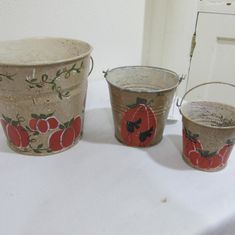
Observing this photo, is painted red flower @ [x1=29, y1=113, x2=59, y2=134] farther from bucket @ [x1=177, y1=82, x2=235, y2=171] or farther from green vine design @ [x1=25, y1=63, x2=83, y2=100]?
bucket @ [x1=177, y1=82, x2=235, y2=171]

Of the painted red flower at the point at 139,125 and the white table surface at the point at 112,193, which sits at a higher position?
the painted red flower at the point at 139,125

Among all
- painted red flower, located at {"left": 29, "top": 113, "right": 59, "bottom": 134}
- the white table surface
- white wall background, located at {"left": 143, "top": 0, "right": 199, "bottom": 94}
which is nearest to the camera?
the white table surface

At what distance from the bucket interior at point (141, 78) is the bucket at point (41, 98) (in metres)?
0.09

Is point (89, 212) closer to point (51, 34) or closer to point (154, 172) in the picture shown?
point (154, 172)

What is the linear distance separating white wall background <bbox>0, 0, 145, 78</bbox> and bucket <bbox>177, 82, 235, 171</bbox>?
43 centimetres

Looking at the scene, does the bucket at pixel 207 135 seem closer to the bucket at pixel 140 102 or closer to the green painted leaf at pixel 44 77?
the bucket at pixel 140 102

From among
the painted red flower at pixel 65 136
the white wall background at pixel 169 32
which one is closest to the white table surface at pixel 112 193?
the painted red flower at pixel 65 136

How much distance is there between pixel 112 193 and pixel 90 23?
1.83 ft

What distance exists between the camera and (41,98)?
467mm

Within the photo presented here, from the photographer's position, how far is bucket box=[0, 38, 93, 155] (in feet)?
1.44

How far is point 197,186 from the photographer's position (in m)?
0.45

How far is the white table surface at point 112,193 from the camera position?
373 millimetres

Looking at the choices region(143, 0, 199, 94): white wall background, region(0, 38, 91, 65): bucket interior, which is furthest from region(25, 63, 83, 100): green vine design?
region(143, 0, 199, 94): white wall background

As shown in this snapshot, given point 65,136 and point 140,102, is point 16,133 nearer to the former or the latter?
point 65,136
